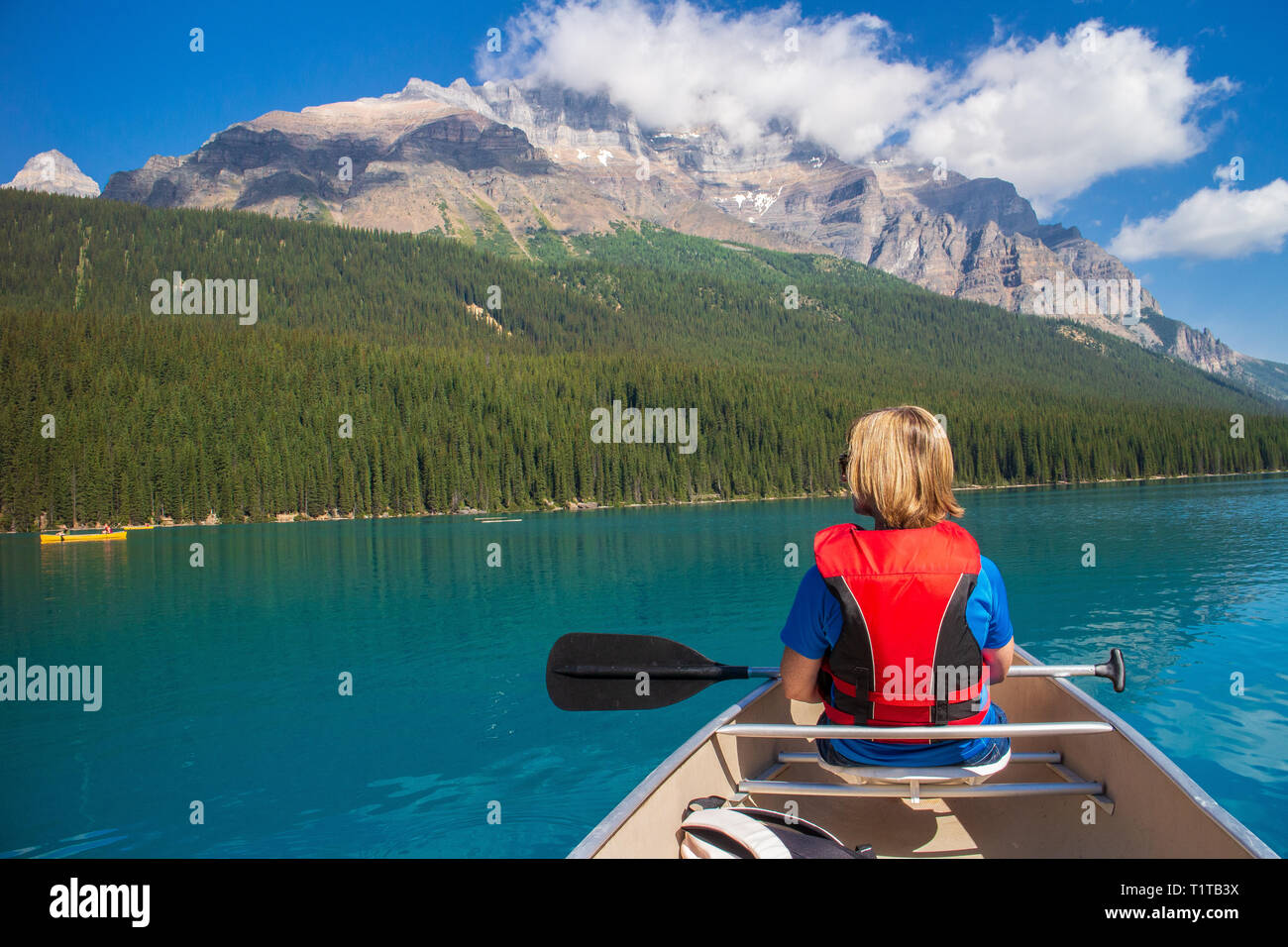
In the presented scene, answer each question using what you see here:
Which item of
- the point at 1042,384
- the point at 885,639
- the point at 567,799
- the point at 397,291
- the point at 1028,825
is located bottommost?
the point at 567,799

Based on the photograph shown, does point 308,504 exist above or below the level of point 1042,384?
below

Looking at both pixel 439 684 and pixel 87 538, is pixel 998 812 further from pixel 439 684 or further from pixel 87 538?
pixel 87 538

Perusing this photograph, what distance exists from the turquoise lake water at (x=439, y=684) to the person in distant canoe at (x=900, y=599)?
679cm

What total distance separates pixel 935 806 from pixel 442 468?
107 meters

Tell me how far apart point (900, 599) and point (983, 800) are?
3.06 meters

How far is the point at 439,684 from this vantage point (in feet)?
59.3

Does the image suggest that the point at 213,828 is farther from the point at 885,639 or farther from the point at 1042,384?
the point at 1042,384

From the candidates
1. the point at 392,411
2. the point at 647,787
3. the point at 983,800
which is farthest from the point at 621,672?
the point at 392,411

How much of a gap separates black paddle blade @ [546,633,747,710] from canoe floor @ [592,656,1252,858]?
535 mm

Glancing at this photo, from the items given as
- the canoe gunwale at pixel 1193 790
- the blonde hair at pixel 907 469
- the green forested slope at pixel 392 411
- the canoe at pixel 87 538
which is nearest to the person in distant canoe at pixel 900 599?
the blonde hair at pixel 907 469

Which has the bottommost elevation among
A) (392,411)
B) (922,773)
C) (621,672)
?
(922,773)

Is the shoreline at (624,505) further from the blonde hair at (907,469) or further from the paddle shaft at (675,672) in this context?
the blonde hair at (907,469)
